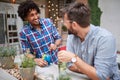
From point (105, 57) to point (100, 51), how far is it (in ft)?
0.18

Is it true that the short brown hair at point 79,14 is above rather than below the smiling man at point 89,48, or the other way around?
above

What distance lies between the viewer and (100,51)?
1390 mm

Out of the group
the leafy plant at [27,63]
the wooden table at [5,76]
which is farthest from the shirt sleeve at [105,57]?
the wooden table at [5,76]

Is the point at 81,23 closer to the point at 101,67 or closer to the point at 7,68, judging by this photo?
the point at 101,67

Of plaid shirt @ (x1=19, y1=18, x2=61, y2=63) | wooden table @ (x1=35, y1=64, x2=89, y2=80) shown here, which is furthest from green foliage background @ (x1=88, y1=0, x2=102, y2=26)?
wooden table @ (x1=35, y1=64, x2=89, y2=80)

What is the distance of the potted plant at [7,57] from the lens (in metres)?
1.88

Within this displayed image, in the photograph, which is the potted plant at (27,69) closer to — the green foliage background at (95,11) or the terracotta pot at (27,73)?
the terracotta pot at (27,73)

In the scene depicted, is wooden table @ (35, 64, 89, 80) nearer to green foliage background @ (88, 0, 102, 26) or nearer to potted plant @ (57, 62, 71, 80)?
potted plant @ (57, 62, 71, 80)

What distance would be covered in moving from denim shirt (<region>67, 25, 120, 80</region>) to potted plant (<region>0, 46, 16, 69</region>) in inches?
26.0

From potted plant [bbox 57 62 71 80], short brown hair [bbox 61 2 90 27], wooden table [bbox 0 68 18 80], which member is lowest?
wooden table [bbox 0 68 18 80]

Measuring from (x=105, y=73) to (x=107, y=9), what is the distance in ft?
14.6

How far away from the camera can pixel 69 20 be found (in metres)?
1.45

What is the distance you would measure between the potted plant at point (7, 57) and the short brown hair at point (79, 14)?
2.38 feet

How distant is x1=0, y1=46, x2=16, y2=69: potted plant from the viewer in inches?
73.9
